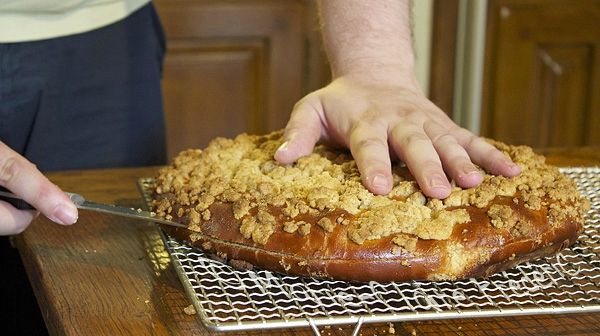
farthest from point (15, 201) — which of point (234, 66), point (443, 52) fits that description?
point (443, 52)

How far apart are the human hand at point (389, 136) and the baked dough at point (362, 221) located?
0.02 m

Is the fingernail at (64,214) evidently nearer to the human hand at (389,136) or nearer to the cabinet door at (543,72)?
the human hand at (389,136)

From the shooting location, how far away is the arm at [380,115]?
3.26 ft

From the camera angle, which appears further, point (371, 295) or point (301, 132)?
point (301, 132)

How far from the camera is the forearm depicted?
1227 mm

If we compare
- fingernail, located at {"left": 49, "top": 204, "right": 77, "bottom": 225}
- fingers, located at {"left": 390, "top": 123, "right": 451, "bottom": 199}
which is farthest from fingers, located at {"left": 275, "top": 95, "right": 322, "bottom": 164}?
fingernail, located at {"left": 49, "top": 204, "right": 77, "bottom": 225}

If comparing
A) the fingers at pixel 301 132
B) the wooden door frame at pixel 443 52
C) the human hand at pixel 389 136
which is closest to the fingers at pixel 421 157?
the human hand at pixel 389 136

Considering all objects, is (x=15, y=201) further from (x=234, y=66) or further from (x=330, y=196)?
(x=234, y=66)

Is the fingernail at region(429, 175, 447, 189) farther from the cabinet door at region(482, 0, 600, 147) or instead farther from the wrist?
the cabinet door at region(482, 0, 600, 147)

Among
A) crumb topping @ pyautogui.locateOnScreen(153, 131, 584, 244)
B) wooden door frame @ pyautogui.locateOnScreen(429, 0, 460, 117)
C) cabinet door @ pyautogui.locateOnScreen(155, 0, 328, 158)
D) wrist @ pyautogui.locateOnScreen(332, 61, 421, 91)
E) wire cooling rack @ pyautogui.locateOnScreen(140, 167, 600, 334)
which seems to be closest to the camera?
wire cooling rack @ pyautogui.locateOnScreen(140, 167, 600, 334)

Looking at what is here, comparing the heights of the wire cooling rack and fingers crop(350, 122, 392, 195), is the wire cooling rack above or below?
below

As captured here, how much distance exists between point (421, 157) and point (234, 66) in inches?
67.0

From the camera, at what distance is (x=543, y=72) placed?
9.62ft

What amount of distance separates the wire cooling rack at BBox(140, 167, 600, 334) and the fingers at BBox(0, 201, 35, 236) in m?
0.16
